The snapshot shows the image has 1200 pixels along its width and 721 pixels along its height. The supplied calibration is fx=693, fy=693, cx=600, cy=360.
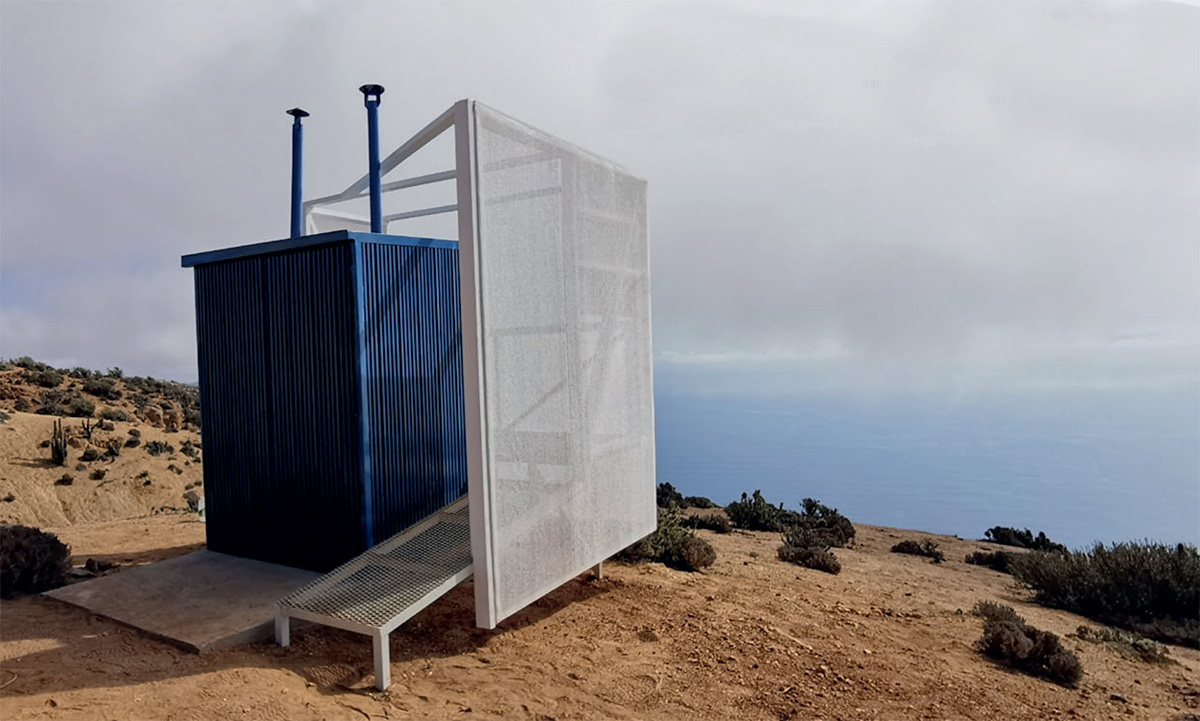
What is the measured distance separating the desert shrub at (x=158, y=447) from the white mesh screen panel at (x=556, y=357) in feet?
54.4

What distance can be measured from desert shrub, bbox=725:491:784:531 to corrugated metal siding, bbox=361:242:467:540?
709cm

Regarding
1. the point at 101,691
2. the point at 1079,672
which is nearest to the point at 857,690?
the point at 1079,672

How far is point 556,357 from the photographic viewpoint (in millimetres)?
5785

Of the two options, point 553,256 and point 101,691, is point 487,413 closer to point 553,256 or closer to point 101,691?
point 553,256

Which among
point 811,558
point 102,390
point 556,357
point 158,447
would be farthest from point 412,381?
point 102,390

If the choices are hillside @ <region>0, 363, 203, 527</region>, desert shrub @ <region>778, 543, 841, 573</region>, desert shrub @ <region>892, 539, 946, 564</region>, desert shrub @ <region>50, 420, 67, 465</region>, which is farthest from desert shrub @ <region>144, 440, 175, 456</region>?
desert shrub @ <region>892, 539, 946, 564</region>

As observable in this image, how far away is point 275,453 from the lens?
22.0 feet

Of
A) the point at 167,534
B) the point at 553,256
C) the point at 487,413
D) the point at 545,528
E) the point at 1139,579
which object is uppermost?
the point at 553,256

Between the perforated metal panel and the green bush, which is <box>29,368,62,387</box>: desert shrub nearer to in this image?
the green bush

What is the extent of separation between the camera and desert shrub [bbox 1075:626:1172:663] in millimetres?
6648

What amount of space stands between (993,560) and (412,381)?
9.65 m

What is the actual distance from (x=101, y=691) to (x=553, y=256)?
4229 mm

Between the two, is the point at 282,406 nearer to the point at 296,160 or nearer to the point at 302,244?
the point at 302,244

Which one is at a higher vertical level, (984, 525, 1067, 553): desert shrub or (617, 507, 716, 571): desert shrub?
(617, 507, 716, 571): desert shrub
